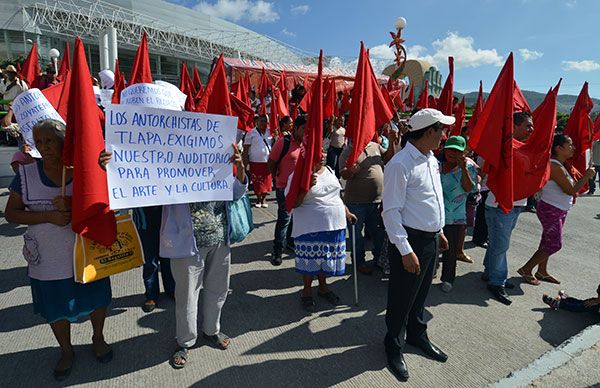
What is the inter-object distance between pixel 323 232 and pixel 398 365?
132cm

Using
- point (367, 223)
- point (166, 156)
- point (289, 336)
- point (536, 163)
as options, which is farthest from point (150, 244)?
point (536, 163)

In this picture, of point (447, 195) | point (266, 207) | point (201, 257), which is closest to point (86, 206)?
point (201, 257)

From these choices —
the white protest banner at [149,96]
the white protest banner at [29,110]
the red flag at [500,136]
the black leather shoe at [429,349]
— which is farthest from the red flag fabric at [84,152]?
the red flag at [500,136]

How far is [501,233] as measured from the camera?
4.03 m

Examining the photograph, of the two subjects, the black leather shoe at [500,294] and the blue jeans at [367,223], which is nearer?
the black leather shoe at [500,294]

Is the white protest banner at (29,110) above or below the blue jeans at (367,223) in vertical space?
above

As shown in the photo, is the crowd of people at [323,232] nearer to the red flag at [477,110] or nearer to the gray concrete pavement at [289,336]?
the gray concrete pavement at [289,336]

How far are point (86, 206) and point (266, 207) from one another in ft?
17.1

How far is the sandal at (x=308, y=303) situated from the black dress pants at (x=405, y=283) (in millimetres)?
920

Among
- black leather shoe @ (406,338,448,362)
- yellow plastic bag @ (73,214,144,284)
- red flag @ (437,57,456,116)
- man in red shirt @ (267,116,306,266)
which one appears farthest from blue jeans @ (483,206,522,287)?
yellow plastic bag @ (73,214,144,284)

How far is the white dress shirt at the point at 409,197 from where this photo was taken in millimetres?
2547

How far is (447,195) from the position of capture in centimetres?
420

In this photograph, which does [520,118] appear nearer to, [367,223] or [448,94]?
[448,94]

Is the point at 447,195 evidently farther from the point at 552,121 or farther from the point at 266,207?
the point at 266,207
